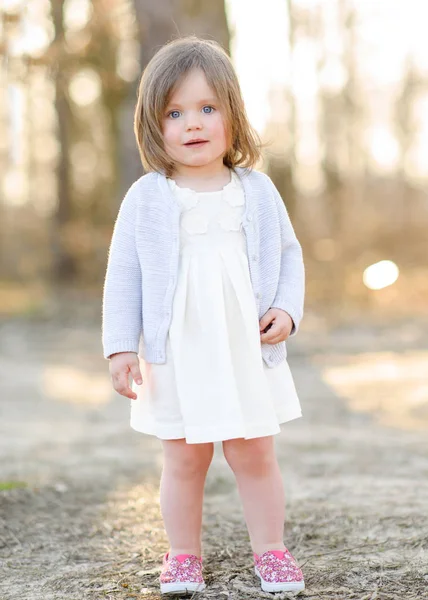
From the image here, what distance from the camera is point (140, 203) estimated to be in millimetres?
2697

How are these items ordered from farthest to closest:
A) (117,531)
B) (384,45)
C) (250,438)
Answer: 1. (384,45)
2. (117,531)
3. (250,438)

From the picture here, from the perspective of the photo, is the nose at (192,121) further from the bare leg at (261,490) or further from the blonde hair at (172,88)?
the bare leg at (261,490)

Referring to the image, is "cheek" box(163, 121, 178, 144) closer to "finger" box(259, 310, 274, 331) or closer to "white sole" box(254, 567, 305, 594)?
"finger" box(259, 310, 274, 331)

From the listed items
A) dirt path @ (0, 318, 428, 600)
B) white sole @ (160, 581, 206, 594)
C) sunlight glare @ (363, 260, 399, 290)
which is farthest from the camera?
sunlight glare @ (363, 260, 399, 290)

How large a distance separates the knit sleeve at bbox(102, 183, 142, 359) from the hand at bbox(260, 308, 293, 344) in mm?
388

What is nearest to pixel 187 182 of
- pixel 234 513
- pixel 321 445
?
pixel 234 513

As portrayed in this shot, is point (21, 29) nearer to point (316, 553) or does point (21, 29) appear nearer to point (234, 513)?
point (234, 513)

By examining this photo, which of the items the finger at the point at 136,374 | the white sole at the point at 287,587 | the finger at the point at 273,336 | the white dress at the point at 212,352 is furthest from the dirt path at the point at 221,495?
the finger at the point at 273,336

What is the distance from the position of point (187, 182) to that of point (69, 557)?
1.40 metres

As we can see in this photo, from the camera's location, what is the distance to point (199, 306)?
8.55 ft

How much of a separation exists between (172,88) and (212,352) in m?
0.80

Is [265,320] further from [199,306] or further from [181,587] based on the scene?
[181,587]

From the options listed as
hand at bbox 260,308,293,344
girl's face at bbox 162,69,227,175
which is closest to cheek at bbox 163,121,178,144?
girl's face at bbox 162,69,227,175

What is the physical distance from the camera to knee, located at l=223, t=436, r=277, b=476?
2682 mm
